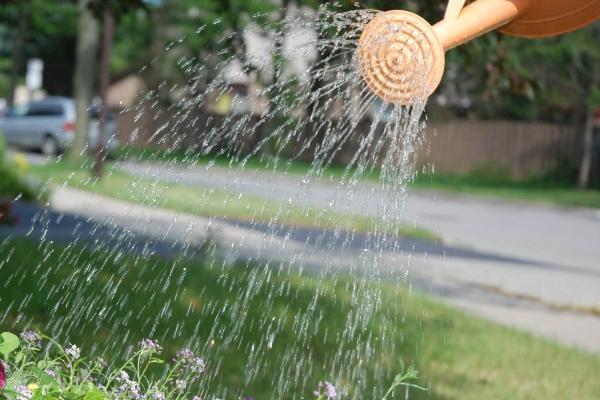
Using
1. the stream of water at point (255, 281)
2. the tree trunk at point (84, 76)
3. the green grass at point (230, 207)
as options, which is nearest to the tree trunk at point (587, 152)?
the tree trunk at point (84, 76)

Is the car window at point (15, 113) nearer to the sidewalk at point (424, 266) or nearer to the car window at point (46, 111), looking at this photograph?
the car window at point (46, 111)

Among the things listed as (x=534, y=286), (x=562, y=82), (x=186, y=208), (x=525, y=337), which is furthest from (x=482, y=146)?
(x=525, y=337)

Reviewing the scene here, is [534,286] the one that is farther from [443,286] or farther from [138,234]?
[138,234]

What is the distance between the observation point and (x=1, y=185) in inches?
566

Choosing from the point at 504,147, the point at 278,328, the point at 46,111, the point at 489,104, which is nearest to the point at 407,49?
the point at 278,328

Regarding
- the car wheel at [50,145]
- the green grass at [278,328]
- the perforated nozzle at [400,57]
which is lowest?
the car wheel at [50,145]

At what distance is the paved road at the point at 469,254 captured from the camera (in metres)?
8.84

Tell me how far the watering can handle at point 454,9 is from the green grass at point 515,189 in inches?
822

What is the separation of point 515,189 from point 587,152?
230 centimetres

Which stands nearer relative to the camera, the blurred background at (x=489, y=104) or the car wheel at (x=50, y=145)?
the blurred background at (x=489, y=104)

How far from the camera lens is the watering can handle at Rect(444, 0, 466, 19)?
10.0 feet

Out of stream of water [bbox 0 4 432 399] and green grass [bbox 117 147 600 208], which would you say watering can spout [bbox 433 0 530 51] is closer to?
stream of water [bbox 0 4 432 399]

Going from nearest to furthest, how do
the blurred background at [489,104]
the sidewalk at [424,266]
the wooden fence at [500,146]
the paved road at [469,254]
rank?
the sidewalk at [424,266], the paved road at [469,254], the blurred background at [489,104], the wooden fence at [500,146]

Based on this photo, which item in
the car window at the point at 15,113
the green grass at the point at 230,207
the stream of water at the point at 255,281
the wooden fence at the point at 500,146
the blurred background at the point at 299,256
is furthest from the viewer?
the car window at the point at 15,113
